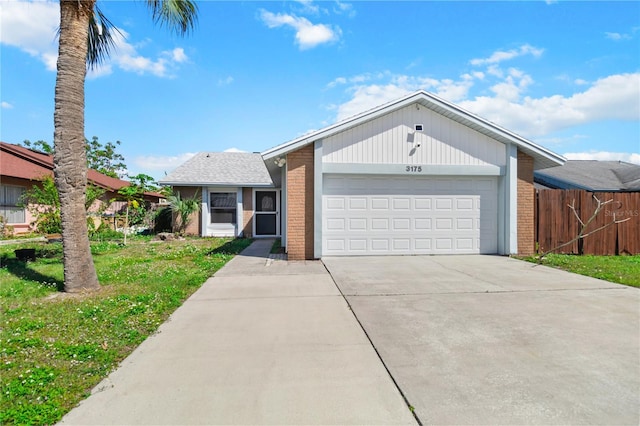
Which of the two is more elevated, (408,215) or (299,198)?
(299,198)

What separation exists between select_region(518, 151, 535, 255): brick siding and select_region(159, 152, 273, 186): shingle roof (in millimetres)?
9959

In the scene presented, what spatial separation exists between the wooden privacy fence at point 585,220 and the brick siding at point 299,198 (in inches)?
285

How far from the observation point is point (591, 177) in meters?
19.0

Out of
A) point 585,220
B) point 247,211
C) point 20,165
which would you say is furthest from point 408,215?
point 20,165

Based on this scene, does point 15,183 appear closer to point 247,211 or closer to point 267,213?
point 247,211

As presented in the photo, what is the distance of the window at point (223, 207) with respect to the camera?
52.0ft

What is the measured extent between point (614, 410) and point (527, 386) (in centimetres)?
57

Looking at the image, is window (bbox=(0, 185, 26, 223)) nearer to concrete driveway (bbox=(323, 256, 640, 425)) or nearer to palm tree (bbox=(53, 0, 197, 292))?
palm tree (bbox=(53, 0, 197, 292))

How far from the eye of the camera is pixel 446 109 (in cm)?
948

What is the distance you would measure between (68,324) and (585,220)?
13151 millimetres

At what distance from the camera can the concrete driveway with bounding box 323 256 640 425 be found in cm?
256

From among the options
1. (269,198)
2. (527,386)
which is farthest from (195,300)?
(269,198)

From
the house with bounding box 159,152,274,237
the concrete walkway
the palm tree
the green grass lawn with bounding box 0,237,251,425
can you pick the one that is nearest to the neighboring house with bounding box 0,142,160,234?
the house with bounding box 159,152,274,237

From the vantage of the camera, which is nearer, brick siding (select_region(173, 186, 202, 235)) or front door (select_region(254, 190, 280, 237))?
brick siding (select_region(173, 186, 202, 235))
